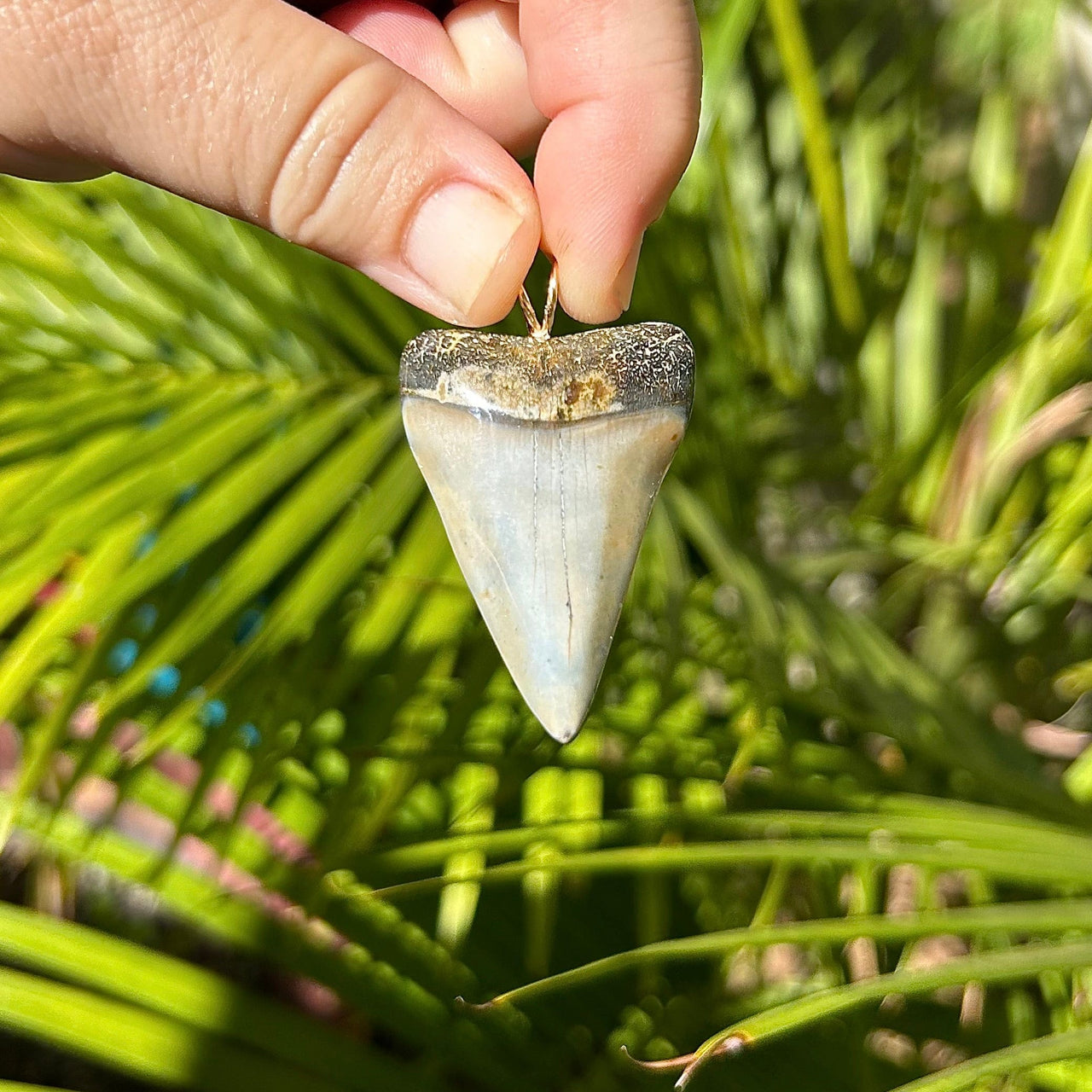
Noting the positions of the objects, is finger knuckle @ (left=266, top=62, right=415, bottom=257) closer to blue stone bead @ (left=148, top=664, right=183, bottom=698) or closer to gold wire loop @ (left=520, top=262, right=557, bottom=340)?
gold wire loop @ (left=520, top=262, right=557, bottom=340)

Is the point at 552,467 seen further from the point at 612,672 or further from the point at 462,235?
the point at 612,672

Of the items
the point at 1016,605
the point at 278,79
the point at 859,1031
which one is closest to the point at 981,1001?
the point at 859,1031

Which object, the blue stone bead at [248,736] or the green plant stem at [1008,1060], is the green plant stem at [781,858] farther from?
the blue stone bead at [248,736]

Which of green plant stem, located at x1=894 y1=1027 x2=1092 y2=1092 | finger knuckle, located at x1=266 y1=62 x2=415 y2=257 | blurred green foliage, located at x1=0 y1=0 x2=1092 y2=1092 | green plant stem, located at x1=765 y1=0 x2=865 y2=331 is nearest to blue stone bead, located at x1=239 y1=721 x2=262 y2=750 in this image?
blurred green foliage, located at x1=0 y1=0 x2=1092 y2=1092

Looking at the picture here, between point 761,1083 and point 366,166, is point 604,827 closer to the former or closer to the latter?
point 761,1083

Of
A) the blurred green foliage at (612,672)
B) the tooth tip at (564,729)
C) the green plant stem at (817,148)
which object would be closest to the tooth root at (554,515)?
the tooth tip at (564,729)

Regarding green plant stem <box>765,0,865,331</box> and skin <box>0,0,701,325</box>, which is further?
green plant stem <box>765,0,865,331</box>

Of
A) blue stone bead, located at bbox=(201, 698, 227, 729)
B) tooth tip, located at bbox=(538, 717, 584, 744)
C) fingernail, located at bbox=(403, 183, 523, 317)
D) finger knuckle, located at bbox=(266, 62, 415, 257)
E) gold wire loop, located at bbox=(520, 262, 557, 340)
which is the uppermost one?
finger knuckle, located at bbox=(266, 62, 415, 257)
